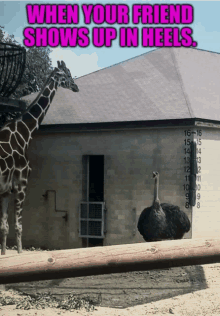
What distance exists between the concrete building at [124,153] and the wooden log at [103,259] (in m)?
6.86

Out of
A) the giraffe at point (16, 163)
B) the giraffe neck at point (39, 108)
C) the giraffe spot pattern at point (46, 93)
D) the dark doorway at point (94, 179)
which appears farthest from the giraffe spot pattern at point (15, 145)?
the dark doorway at point (94, 179)

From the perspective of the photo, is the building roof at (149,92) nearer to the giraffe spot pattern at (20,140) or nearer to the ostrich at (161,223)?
the ostrich at (161,223)

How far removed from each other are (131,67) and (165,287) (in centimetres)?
822

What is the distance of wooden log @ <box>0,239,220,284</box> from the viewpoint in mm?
3926

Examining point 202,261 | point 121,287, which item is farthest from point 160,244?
point 121,287

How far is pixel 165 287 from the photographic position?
8773 millimetres

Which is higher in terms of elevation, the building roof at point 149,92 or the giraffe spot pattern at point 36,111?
the building roof at point 149,92

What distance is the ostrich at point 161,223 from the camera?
9391 millimetres

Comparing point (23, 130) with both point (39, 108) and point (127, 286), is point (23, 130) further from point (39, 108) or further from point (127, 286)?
point (127, 286)

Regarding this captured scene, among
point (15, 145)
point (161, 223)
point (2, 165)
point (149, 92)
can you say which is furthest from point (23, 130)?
point (149, 92)

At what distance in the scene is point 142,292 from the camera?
840 cm

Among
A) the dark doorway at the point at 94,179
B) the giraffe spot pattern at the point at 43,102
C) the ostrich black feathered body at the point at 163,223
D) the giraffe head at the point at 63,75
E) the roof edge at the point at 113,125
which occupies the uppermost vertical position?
the giraffe head at the point at 63,75

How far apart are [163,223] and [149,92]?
16.4ft

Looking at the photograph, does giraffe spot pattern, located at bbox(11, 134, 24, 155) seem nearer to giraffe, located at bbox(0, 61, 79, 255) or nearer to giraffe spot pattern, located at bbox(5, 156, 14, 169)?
giraffe, located at bbox(0, 61, 79, 255)
